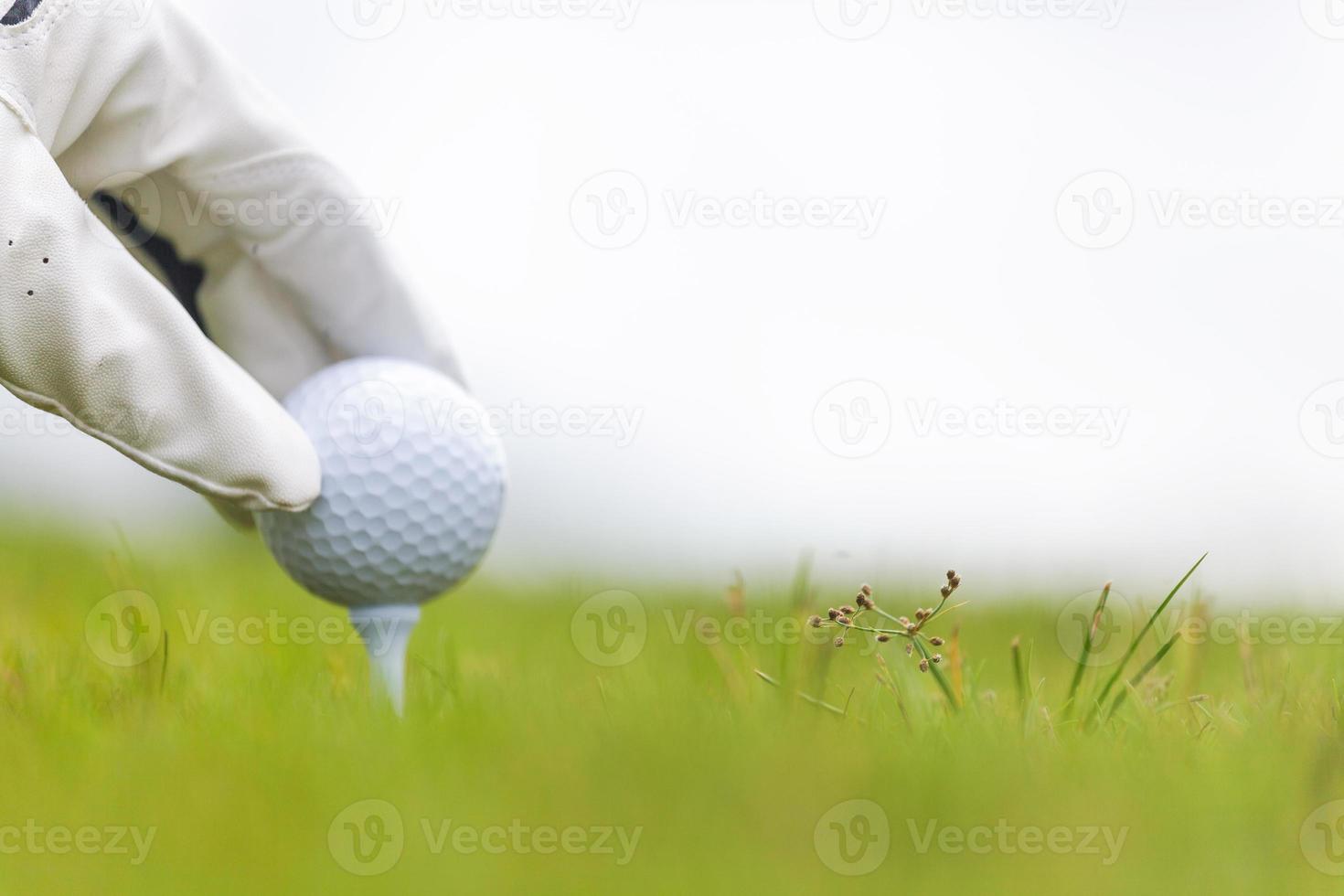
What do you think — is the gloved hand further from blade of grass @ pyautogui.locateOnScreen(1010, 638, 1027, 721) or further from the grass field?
blade of grass @ pyautogui.locateOnScreen(1010, 638, 1027, 721)

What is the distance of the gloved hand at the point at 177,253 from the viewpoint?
188 cm

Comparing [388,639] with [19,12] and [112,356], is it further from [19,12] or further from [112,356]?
[19,12]

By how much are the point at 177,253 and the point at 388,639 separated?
108 cm

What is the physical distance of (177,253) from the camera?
2.65 meters

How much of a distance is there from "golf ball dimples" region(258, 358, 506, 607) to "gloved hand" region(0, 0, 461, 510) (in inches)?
6.7

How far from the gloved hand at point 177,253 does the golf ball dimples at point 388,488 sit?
0.17 meters

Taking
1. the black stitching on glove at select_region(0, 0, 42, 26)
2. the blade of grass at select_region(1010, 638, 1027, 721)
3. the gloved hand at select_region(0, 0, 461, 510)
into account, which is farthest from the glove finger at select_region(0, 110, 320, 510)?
the blade of grass at select_region(1010, 638, 1027, 721)

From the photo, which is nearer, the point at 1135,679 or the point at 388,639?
the point at 1135,679

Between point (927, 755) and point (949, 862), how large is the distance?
0.63 ft

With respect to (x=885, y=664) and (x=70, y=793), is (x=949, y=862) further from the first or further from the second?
(x=70, y=793)

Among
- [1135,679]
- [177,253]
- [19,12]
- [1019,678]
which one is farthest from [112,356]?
[1135,679]

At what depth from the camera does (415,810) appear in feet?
4.58

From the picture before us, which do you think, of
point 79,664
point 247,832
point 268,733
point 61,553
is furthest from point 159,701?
point 61,553

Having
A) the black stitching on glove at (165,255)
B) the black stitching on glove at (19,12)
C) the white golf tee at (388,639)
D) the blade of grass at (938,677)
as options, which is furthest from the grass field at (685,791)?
the black stitching on glove at (19,12)
